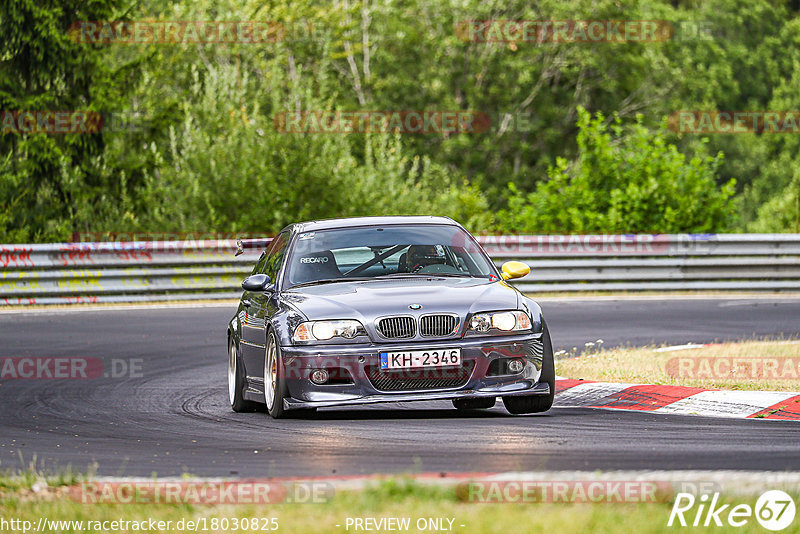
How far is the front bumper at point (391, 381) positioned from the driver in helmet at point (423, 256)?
1.32m

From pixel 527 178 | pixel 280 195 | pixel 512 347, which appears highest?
→ pixel 512 347

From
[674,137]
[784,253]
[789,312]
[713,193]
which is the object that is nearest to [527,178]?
[674,137]

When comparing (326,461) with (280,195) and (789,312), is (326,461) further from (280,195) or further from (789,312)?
(280,195)

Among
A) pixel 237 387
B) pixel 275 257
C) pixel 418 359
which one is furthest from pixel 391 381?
pixel 275 257

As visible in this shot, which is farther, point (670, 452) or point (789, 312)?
point (789, 312)

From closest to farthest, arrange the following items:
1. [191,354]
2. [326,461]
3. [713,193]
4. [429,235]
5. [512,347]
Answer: [326,461], [512,347], [429,235], [191,354], [713,193]

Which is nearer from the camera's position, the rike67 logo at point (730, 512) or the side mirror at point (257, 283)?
the rike67 logo at point (730, 512)

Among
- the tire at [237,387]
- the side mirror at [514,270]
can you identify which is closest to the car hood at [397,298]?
the side mirror at [514,270]

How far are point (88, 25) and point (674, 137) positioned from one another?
1424 inches

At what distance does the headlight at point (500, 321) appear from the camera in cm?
954

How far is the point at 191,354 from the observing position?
1549 centimetres

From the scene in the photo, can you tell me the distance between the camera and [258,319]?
1064 cm

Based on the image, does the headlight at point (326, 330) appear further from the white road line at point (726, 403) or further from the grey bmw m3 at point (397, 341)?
the white road line at point (726, 403)

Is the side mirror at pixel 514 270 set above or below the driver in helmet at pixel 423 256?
below
